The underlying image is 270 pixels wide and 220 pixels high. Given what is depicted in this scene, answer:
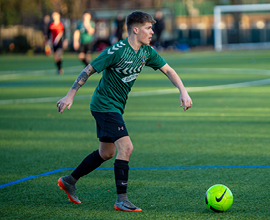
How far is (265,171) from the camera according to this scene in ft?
18.4

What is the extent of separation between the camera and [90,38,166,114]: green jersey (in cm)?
446

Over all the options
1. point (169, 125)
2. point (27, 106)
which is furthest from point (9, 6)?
point (169, 125)

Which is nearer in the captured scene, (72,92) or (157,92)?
(72,92)

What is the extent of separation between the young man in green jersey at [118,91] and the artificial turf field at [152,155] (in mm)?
376

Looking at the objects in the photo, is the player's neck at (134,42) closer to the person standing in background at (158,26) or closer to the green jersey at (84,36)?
the green jersey at (84,36)

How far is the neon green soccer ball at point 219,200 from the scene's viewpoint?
426 cm

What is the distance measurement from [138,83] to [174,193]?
11.6 metres

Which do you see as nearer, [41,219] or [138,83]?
[41,219]

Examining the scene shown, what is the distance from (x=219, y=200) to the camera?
14.0 ft

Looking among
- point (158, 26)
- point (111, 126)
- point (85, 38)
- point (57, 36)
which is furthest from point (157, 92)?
point (158, 26)

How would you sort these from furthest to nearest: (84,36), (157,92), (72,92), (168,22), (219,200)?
(168,22)
(84,36)
(157,92)
(72,92)
(219,200)

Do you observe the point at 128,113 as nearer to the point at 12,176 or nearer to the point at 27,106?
the point at 27,106

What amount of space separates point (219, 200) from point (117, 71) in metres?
1.54

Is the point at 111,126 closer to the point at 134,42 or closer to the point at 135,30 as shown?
the point at 134,42
